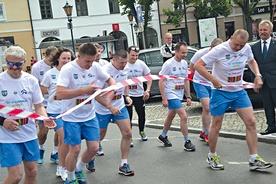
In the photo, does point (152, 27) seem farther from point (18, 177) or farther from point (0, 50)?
point (18, 177)

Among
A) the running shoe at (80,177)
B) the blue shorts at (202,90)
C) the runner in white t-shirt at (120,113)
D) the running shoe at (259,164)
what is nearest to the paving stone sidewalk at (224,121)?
the blue shorts at (202,90)

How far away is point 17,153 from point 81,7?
127ft

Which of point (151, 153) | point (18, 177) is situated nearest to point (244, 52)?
point (151, 153)

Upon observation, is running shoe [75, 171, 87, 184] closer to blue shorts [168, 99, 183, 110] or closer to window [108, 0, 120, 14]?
blue shorts [168, 99, 183, 110]

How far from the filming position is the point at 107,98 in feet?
18.0

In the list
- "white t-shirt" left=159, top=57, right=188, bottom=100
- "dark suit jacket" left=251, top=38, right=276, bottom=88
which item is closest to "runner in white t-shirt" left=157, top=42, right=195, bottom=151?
"white t-shirt" left=159, top=57, right=188, bottom=100

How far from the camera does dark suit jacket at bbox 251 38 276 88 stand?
7.25m

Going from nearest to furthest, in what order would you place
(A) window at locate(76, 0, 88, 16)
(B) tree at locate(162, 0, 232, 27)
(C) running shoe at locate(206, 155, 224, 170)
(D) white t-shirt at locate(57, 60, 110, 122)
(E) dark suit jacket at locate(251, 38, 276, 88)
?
(D) white t-shirt at locate(57, 60, 110, 122) → (C) running shoe at locate(206, 155, 224, 170) → (E) dark suit jacket at locate(251, 38, 276, 88) → (B) tree at locate(162, 0, 232, 27) → (A) window at locate(76, 0, 88, 16)

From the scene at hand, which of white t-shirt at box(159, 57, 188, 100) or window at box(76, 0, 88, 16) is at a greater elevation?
window at box(76, 0, 88, 16)

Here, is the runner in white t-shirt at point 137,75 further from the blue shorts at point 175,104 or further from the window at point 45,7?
the window at point 45,7

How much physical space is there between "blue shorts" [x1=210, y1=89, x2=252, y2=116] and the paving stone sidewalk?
1.65 meters

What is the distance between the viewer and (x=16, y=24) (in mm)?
39750

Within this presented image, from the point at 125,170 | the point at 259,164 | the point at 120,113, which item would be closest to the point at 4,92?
the point at 120,113

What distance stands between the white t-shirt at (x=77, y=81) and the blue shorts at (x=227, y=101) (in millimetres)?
1590
